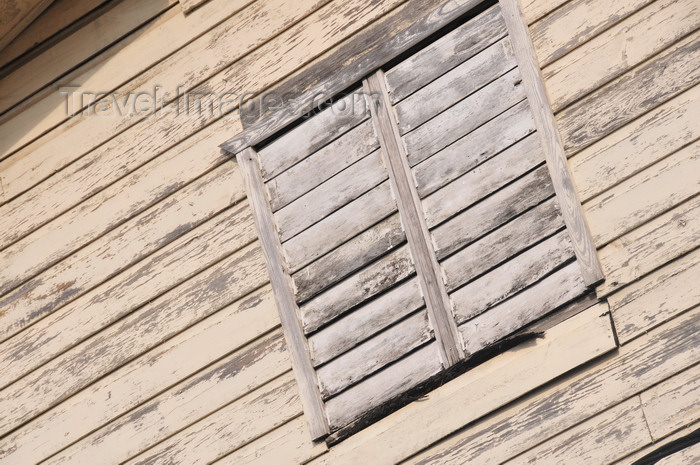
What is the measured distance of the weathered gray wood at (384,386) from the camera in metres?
3.89

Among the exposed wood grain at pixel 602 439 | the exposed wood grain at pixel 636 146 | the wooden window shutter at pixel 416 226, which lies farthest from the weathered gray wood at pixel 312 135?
the exposed wood grain at pixel 602 439

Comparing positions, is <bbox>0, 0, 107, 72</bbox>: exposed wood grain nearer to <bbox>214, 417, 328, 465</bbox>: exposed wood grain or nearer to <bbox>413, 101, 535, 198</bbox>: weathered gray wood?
<bbox>413, 101, 535, 198</bbox>: weathered gray wood

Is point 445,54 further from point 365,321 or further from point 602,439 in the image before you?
point 602,439

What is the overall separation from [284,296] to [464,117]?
1135mm

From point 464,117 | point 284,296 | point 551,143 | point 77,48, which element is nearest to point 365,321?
point 284,296

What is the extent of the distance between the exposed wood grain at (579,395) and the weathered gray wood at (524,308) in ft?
0.47

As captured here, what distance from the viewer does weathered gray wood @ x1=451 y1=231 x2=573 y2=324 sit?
374 cm

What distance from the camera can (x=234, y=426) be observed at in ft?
13.9

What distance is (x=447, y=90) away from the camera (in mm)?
4090

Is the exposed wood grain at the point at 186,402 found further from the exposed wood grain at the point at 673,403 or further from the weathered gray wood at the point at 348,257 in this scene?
the exposed wood grain at the point at 673,403

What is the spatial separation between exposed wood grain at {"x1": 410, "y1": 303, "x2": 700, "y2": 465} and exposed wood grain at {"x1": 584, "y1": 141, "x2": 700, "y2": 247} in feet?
1.06

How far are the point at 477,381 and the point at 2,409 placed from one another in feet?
8.22

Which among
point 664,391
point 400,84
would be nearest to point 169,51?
point 400,84

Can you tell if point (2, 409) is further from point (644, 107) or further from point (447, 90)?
point (644, 107)
